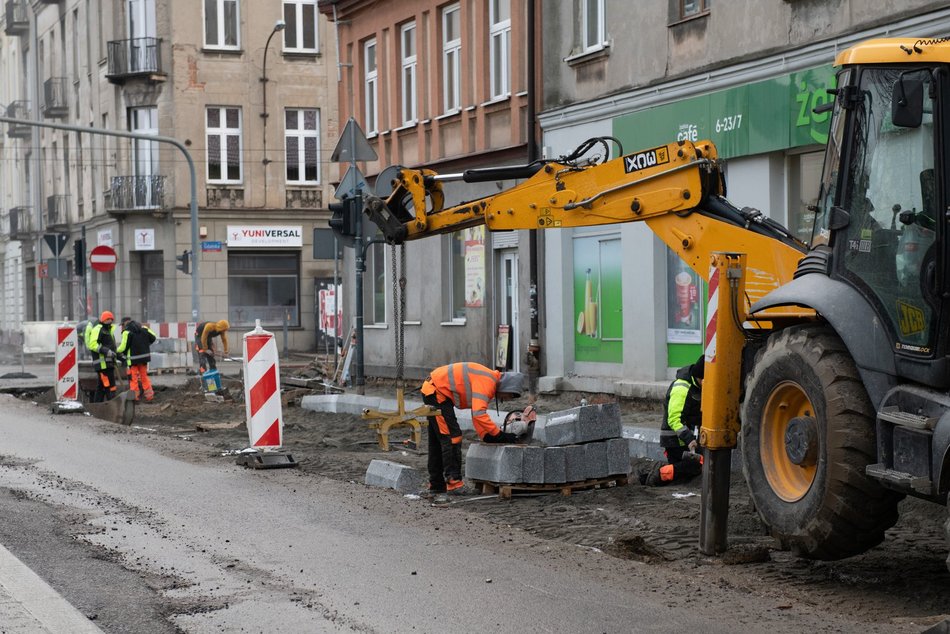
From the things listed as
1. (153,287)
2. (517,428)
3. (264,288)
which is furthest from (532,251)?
(153,287)

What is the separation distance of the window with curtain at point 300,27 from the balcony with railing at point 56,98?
12.2 m

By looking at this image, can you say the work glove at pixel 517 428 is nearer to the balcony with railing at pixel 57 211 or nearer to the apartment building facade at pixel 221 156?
the apartment building facade at pixel 221 156

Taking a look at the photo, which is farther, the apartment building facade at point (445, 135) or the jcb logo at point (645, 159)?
the apartment building facade at point (445, 135)

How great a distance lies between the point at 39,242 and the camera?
189 ft

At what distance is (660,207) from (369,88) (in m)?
20.4

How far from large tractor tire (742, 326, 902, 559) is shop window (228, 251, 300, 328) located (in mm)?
36317

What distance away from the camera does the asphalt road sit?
6816mm

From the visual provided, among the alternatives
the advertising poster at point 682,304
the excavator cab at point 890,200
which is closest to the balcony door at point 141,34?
the advertising poster at point 682,304

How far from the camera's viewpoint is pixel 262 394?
14.0 m

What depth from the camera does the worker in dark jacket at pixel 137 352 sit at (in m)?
23.5

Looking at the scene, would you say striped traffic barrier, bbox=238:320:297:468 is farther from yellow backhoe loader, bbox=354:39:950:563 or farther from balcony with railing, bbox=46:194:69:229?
balcony with railing, bbox=46:194:69:229

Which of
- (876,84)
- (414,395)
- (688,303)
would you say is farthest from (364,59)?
(876,84)

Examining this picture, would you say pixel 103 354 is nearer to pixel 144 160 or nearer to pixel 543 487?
pixel 543 487

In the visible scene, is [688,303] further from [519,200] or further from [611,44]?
[519,200]
